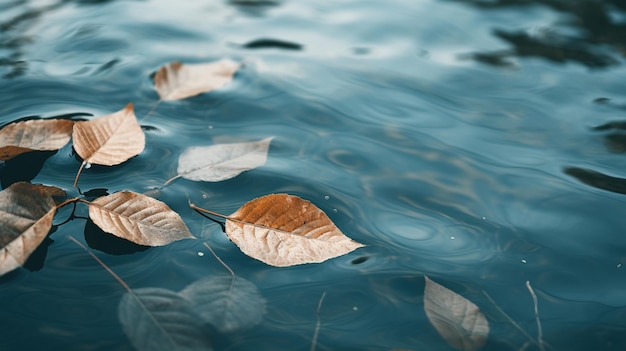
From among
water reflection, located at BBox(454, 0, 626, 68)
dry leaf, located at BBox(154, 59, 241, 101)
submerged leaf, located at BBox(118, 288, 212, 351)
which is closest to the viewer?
submerged leaf, located at BBox(118, 288, 212, 351)

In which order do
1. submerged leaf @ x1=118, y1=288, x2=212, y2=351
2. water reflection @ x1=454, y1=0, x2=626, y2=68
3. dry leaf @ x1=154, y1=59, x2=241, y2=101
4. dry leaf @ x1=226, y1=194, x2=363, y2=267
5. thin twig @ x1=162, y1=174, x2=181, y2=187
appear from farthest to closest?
water reflection @ x1=454, y1=0, x2=626, y2=68 < dry leaf @ x1=154, y1=59, x2=241, y2=101 < thin twig @ x1=162, y1=174, x2=181, y2=187 < dry leaf @ x1=226, y1=194, x2=363, y2=267 < submerged leaf @ x1=118, y1=288, x2=212, y2=351

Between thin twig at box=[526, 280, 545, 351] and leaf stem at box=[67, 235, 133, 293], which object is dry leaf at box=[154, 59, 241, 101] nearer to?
leaf stem at box=[67, 235, 133, 293]

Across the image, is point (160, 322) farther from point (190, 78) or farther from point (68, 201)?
point (190, 78)

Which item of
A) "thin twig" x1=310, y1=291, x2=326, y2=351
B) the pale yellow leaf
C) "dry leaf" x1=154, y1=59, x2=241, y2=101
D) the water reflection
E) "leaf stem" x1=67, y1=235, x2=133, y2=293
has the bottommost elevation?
"thin twig" x1=310, y1=291, x2=326, y2=351

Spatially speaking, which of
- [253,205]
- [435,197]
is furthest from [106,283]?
[435,197]

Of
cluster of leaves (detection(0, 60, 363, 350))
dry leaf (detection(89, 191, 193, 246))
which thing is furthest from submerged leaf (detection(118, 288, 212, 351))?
dry leaf (detection(89, 191, 193, 246))

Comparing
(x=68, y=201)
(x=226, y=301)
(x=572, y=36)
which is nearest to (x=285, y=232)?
(x=226, y=301)

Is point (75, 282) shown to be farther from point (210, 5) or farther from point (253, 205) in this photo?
point (210, 5)
